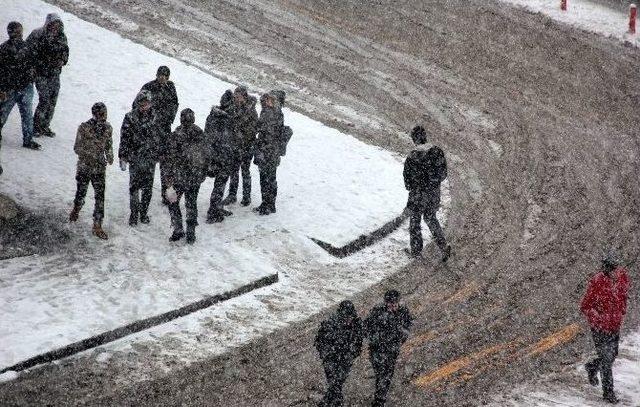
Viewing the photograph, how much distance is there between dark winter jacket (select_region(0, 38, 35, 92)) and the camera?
13658 millimetres

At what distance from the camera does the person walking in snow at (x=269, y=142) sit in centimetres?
1405

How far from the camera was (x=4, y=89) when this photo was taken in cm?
1380

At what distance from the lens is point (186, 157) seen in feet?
43.0

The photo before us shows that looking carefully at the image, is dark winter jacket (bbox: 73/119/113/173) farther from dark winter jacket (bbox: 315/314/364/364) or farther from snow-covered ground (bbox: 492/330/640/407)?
snow-covered ground (bbox: 492/330/640/407)

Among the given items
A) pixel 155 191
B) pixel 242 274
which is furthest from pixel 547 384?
pixel 155 191

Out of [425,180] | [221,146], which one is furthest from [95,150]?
[425,180]

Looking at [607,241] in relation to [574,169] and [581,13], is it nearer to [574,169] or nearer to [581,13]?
[574,169]

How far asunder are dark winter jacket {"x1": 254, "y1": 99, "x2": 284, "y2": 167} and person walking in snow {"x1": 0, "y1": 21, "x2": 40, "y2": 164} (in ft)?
11.3

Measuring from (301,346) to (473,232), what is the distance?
14.8 ft

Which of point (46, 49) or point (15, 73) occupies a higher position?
point (46, 49)

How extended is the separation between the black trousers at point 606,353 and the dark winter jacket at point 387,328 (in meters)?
2.21

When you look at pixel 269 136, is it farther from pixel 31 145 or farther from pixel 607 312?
pixel 607 312

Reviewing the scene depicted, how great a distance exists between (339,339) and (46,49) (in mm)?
7402

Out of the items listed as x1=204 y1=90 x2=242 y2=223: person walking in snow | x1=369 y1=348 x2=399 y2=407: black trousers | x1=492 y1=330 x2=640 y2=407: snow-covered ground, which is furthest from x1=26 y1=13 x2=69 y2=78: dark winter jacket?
x1=492 y1=330 x2=640 y2=407: snow-covered ground
